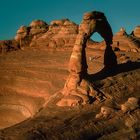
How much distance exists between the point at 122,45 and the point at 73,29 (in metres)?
5.52

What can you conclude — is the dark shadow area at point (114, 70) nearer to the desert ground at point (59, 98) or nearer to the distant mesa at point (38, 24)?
the desert ground at point (59, 98)

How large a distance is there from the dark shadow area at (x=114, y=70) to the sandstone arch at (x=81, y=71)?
1.14 m

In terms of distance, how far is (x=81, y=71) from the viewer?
18125mm

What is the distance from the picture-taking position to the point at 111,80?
19.3 metres

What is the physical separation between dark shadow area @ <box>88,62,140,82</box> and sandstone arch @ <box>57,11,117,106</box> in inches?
44.8

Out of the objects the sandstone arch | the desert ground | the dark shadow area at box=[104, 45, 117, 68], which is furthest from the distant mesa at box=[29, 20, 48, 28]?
the sandstone arch

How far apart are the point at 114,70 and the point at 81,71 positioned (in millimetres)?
3534

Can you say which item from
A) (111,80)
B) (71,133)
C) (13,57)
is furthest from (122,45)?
(71,133)

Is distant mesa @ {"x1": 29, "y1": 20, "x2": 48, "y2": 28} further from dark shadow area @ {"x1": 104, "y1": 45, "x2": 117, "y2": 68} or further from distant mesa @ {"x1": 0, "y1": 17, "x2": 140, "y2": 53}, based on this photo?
dark shadow area @ {"x1": 104, "y1": 45, "x2": 117, "y2": 68}

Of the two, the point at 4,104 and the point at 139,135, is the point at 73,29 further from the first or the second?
the point at 139,135

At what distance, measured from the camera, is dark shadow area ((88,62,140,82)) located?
784 inches

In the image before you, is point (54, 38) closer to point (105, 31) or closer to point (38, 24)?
point (38, 24)

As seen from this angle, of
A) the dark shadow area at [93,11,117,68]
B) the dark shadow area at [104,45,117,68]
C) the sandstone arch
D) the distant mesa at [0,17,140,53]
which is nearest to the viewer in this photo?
the sandstone arch

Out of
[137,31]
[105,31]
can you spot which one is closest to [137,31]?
[137,31]
